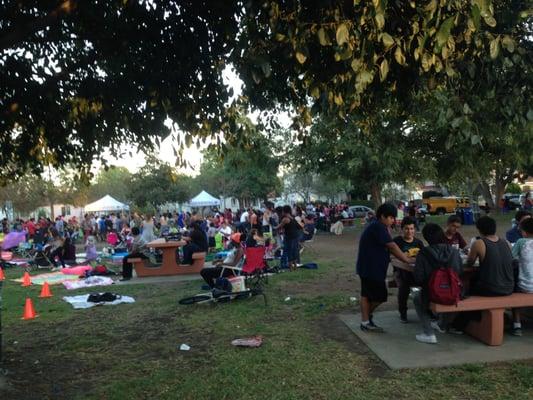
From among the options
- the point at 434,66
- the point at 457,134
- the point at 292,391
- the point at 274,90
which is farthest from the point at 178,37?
the point at 292,391

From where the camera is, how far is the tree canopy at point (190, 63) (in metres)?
3.79

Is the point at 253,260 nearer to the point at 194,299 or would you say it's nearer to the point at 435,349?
the point at 194,299

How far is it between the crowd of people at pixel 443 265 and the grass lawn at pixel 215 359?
0.77m

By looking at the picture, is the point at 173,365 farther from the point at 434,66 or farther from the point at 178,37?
the point at 434,66

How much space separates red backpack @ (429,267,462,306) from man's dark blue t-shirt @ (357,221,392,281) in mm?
702

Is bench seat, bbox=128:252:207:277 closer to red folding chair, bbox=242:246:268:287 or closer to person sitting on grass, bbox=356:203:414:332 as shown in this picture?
red folding chair, bbox=242:246:268:287

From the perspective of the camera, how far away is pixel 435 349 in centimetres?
557

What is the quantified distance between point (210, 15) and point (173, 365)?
3731 millimetres

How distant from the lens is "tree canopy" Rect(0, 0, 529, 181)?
3.79 metres

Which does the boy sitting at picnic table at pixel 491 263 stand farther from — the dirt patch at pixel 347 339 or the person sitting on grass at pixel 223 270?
the person sitting on grass at pixel 223 270

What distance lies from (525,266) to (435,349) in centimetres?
150

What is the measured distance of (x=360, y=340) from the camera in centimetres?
611

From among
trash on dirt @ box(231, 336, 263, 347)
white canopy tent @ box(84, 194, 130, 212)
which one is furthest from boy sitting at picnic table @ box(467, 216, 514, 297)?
white canopy tent @ box(84, 194, 130, 212)

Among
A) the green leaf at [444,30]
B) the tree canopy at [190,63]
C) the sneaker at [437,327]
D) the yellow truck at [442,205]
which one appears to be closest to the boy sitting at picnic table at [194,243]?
the tree canopy at [190,63]
